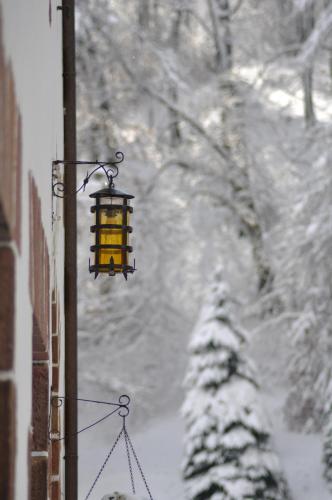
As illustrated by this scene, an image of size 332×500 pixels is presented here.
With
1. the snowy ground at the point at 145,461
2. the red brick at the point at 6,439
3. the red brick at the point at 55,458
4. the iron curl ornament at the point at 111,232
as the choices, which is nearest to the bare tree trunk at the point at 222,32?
the snowy ground at the point at 145,461

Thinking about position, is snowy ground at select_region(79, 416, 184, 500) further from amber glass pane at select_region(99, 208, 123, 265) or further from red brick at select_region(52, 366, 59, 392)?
red brick at select_region(52, 366, 59, 392)

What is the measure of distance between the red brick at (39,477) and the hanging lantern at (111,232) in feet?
5.29

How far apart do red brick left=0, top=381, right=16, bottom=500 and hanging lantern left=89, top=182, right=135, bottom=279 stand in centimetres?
304

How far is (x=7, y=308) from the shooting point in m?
2.47

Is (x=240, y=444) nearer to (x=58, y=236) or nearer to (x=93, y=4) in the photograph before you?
(x=58, y=236)

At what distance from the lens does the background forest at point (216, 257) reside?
44.8ft

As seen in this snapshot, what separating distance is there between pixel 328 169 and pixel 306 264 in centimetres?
163

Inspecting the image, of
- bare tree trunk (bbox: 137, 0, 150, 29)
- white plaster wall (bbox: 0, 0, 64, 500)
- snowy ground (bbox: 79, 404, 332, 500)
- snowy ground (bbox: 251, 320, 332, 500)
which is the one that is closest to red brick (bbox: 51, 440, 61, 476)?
white plaster wall (bbox: 0, 0, 64, 500)

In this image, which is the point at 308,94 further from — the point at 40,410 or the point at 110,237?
the point at 40,410

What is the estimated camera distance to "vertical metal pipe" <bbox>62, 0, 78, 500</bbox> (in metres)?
5.66

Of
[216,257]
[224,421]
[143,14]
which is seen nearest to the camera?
[224,421]

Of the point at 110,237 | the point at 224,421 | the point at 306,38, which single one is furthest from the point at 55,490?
the point at 306,38

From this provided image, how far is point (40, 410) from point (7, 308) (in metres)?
1.76

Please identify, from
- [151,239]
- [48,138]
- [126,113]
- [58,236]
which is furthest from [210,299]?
[48,138]
